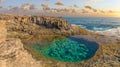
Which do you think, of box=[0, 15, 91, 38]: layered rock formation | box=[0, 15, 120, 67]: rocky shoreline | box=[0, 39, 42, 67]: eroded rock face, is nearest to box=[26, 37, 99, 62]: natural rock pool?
box=[0, 15, 120, 67]: rocky shoreline

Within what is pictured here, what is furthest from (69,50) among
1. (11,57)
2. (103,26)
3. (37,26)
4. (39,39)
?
(103,26)

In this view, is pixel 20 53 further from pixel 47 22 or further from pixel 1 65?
pixel 47 22

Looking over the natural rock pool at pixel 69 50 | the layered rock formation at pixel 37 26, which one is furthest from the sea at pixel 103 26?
the natural rock pool at pixel 69 50

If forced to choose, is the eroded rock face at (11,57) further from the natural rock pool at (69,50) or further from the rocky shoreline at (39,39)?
the natural rock pool at (69,50)

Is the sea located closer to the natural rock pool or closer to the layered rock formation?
the layered rock formation

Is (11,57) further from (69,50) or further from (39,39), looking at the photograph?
(39,39)

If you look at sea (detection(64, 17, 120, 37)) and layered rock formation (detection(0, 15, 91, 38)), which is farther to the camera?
sea (detection(64, 17, 120, 37))
